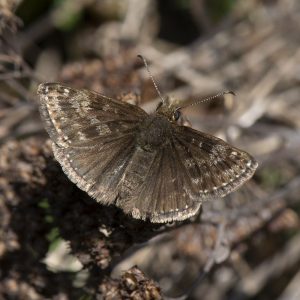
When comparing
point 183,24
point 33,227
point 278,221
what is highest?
point 183,24

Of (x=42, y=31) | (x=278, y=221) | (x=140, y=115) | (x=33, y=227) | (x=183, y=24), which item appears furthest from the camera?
(x=183, y=24)

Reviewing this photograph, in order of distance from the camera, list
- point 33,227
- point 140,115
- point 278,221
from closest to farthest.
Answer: point 140,115
point 33,227
point 278,221

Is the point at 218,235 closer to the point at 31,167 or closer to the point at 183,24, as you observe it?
the point at 31,167

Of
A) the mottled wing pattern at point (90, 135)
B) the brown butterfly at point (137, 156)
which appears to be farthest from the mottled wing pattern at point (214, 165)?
the mottled wing pattern at point (90, 135)

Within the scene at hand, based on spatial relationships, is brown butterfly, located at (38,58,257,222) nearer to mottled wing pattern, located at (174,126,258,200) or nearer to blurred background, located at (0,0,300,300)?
mottled wing pattern, located at (174,126,258,200)

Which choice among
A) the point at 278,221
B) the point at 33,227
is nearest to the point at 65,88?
the point at 33,227

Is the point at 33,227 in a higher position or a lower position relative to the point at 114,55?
lower

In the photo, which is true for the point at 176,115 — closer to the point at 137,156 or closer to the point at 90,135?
the point at 137,156
